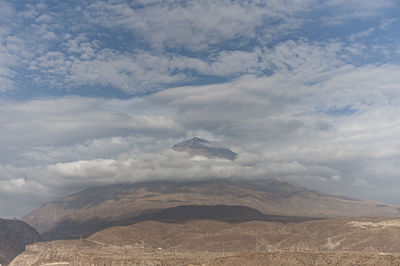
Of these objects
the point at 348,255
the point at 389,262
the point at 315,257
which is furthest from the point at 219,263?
the point at 389,262

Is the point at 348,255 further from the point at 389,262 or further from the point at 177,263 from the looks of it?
the point at 177,263

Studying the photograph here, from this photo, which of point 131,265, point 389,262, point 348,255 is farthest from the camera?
point 131,265

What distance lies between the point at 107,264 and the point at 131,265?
13.3m

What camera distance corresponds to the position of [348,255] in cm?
12794

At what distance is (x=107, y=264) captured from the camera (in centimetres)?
19825

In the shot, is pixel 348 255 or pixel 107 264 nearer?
pixel 348 255

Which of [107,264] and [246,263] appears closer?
[246,263]

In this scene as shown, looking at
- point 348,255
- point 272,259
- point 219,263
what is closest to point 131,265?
point 219,263

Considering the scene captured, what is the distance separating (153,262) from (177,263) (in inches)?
461

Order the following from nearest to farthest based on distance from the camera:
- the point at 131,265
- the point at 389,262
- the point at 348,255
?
the point at 389,262 < the point at 348,255 < the point at 131,265

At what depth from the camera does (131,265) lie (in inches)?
7633

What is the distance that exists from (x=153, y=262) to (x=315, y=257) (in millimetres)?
90945

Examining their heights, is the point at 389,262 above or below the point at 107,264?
above

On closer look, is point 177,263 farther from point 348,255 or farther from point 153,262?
point 348,255
